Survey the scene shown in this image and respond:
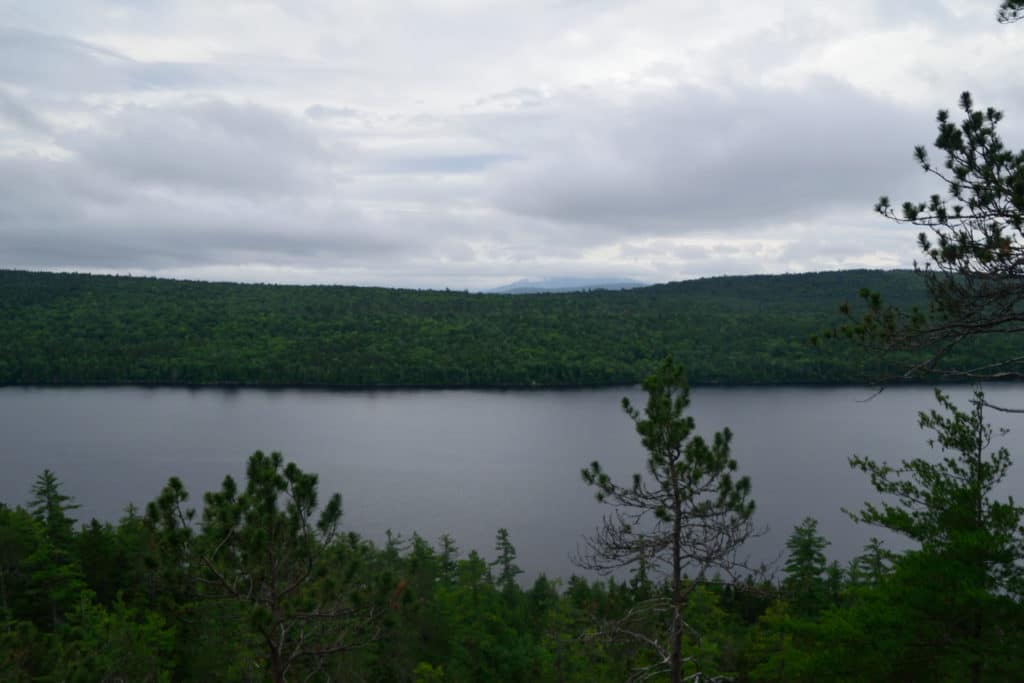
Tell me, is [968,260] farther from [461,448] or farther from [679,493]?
[461,448]

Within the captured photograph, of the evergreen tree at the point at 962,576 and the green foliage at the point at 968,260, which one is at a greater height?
the green foliage at the point at 968,260

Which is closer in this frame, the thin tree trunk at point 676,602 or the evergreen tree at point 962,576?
the evergreen tree at point 962,576

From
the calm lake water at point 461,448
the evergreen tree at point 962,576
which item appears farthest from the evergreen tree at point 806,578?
the evergreen tree at point 962,576

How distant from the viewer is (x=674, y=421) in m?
8.68

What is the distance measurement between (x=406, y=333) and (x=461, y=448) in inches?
2456

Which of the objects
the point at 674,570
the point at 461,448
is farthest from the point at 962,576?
the point at 461,448

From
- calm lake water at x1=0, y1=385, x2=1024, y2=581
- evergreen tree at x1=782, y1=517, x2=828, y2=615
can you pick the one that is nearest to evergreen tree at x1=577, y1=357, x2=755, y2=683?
evergreen tree at x1=782, y1=517, x2=828, y2=615

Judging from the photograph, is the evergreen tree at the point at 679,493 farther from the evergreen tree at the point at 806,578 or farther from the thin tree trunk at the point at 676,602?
the evergreen tree at the point at 806,578

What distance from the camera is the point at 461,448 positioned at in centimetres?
5794

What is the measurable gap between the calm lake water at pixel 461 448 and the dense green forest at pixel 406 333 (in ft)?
28.8

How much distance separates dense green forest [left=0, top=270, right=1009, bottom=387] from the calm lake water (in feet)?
28.8

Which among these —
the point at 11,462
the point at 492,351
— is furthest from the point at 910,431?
the point at 11,462

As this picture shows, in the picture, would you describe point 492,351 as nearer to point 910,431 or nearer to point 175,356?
point 175,356

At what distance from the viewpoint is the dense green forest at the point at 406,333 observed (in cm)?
9850
